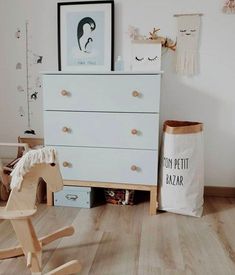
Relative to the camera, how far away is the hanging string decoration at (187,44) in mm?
2275

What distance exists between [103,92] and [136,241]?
3.18 ft

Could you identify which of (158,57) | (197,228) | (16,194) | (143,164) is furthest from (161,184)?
(16,194)

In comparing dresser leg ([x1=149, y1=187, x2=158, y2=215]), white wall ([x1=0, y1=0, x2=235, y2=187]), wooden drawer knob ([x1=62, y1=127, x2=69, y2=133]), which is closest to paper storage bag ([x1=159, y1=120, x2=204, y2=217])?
dresser leg ([x1=149, y1=187, x2=158, y2=215])

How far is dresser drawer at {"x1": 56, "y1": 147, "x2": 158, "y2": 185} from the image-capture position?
204cm

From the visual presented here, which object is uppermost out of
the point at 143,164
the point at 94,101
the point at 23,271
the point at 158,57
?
the point at 158,57

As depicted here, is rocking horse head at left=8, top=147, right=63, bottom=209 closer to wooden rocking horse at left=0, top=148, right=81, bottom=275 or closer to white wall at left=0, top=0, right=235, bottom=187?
wooden rocking horse at left=0, top=148, right=81, bottom=275

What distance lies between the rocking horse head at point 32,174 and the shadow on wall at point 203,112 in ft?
4.26

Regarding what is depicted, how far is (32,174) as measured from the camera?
1340mm

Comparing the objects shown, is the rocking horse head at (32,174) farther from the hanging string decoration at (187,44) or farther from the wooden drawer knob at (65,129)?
the hanging string decoration at (187,44)

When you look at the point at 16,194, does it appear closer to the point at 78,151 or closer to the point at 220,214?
the point at 78,151

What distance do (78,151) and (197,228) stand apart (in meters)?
0.94

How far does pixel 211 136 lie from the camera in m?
2.41

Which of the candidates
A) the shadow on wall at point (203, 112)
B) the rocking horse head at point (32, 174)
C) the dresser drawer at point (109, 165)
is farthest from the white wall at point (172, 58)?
the rocking horse head at point (32, 174)

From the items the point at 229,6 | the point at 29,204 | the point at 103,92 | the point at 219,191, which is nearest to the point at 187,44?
the point at 229,6
